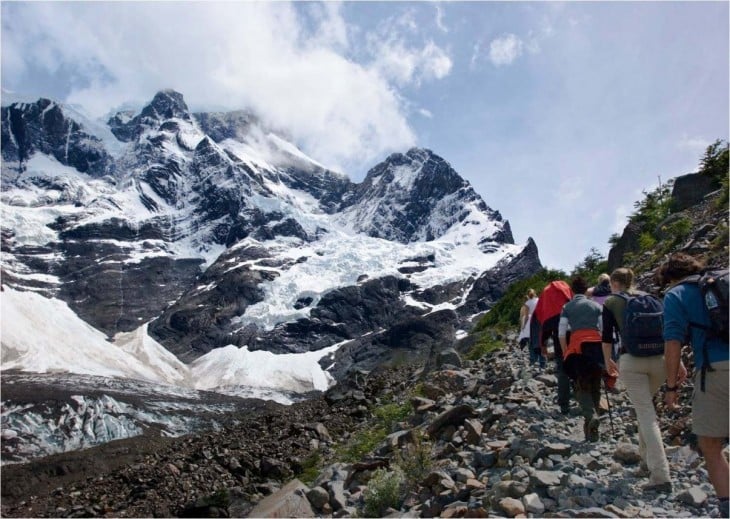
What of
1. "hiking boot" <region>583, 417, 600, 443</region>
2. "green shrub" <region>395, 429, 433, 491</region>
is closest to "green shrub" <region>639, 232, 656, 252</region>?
"hiking boot" <region>583, 417, 600, 443</region>

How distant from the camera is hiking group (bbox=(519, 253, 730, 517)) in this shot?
4.64 m

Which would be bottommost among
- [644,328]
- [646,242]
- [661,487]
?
[661,487]

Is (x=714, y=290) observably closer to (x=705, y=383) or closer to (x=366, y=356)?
(x=705, y=383)

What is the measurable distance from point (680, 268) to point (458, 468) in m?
3.38

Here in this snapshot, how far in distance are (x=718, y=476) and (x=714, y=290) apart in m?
1.53

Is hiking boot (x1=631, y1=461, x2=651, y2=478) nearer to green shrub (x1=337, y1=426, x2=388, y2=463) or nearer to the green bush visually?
green shrub (x1=337, y1=426, x2=388, y2=463)

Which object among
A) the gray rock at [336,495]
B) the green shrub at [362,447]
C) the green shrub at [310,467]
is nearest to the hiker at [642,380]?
the gray rock at [336,495]

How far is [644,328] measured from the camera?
5.76 meters

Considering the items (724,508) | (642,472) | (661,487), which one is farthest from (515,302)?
(724,508)

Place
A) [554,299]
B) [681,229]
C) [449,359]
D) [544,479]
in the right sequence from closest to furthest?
[544,479]
[554,299]
[681,229]
[449,359]

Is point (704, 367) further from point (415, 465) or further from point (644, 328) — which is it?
point (415, 465)

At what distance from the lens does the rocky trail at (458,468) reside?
17.7 feet

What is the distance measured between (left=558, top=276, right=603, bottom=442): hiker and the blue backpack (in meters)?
1.69

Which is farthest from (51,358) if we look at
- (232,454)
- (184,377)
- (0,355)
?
(232,454)
